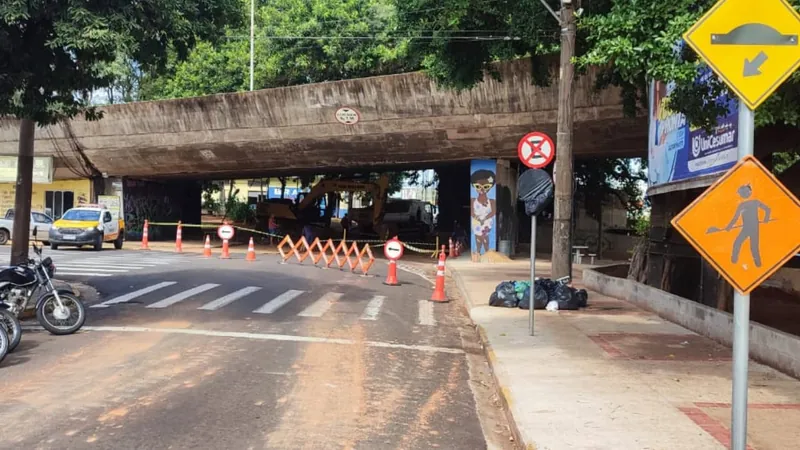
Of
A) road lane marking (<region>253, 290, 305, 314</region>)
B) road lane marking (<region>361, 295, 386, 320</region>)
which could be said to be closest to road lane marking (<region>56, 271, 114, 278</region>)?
road lane marking (<region>253, 290, 305, 314</region>)

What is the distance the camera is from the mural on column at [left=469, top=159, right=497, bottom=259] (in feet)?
86.7

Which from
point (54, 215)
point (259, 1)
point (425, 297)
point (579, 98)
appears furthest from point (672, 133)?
point (259, 1)

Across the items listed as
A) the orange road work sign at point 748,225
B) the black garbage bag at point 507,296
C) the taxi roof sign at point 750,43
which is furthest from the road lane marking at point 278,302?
the taxi roof sign at point 750,43

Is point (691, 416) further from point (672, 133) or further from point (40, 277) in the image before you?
point (672, 133)

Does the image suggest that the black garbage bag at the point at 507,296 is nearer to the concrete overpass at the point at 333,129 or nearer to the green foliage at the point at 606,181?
the concrete overpass at the point at 333,129

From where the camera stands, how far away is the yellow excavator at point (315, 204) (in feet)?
113

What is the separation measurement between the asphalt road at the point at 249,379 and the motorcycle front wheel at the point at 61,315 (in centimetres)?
21

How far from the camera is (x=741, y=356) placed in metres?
3.93

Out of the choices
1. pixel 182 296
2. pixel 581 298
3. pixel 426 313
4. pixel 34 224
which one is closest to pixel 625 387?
pixel 581 298

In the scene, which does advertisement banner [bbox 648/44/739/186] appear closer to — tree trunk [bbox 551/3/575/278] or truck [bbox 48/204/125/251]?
tree trunk [bbox 551/3/575/278]

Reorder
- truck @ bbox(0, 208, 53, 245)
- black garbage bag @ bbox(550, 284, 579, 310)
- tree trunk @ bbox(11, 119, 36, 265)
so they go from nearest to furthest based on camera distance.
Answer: black garbage bag @ bbox(550, 284, 579, 310), tree trunk @ bbox(11, 119, 36, 265), truck @ bbox(0, 208, 53, 245)

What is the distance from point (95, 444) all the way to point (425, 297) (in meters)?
11.1

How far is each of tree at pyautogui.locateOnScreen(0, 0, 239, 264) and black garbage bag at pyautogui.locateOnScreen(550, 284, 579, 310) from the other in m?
8.05

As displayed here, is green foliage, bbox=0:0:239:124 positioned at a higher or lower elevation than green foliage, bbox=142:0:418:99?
lower
